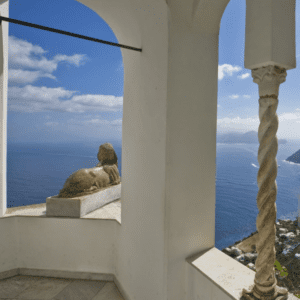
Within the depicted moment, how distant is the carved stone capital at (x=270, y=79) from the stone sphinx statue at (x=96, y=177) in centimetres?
315

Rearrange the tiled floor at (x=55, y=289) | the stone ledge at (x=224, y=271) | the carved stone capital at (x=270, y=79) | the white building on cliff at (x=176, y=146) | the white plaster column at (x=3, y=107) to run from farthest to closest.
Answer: the white plaster column at (x=3, y=107), the tiled floor at (x=55, y=289), the white building on cliff at (x=176, y=146), the stone ledge at (x=224, y=271), the carved stone capital at (x=270, y=79)

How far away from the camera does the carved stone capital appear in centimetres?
157

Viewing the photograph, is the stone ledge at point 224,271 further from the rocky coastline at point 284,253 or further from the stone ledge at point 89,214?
the stone ledge at point 89,214

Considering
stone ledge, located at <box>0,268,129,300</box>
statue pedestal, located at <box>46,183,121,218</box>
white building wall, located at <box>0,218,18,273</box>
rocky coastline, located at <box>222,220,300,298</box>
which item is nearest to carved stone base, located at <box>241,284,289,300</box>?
rocky coastline, located at <box>222,220,300,298</box>

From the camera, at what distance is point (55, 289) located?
3.66 meters

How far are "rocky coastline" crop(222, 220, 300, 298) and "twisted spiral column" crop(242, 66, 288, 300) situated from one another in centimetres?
32

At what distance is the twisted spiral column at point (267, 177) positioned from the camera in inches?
A: 62.2

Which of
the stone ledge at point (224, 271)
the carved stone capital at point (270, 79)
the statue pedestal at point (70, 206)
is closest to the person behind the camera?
the carved stone capital at point (270, 79)

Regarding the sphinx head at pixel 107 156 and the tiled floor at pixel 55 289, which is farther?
the sphinx head at pixel 107 156

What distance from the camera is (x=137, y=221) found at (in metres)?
2.94

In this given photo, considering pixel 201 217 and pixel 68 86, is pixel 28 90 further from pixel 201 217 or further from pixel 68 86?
pixel 201 217

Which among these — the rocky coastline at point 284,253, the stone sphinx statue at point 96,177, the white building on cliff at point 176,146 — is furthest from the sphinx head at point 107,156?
the rocky coastline at point 284,253

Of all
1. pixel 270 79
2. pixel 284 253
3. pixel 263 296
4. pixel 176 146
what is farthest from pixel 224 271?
pixel 270 79

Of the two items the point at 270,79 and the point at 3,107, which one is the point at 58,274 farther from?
the point at 270,79
